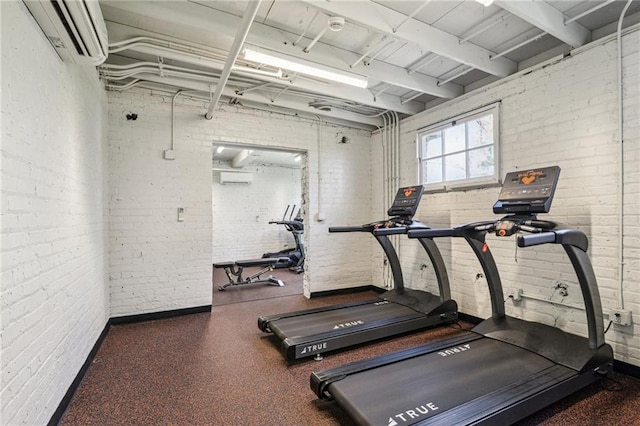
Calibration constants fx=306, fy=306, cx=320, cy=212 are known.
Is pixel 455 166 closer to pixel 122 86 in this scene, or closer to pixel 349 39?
pixel 349 39

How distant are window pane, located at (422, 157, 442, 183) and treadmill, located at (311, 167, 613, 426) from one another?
1.57 metres

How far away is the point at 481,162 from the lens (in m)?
3.84

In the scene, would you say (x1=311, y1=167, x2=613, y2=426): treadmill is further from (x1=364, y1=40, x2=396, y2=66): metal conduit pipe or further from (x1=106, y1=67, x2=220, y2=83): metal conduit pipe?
(x1=106, y1=67, x2=220, y2=83): metal conduit pipe

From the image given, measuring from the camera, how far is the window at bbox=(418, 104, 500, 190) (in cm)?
372

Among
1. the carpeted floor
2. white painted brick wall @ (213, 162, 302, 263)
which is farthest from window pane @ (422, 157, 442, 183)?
white painted brick wall @ (213, 162, 302, 263)

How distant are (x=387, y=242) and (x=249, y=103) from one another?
2.85 metres

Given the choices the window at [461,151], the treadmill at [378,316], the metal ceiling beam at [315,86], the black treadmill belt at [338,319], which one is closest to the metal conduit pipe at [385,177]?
the metal ceiling beam at [315,86]

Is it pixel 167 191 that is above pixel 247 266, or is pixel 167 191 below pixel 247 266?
above

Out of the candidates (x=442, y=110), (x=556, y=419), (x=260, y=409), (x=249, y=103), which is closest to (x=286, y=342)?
(x=260, y=409)

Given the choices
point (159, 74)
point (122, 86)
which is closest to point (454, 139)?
point (159, 74)

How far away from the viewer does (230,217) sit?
8461 millimetres

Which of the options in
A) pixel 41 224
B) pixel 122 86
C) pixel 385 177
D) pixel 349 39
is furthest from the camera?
pixel 385 177

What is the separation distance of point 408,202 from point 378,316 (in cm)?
146

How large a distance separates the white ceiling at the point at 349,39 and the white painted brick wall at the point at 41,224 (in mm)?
761
